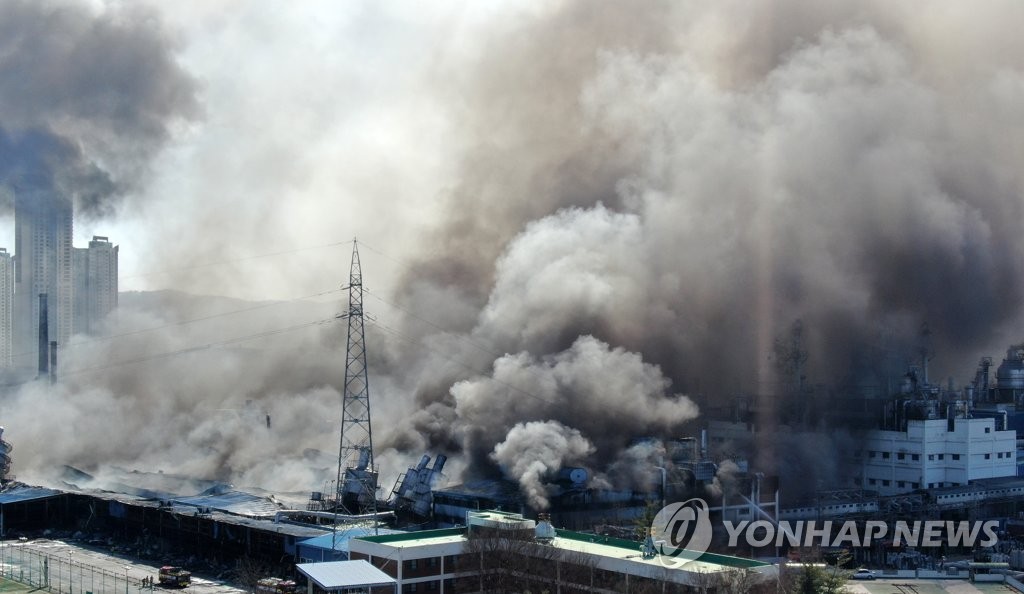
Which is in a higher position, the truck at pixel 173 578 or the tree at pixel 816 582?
the tree at pixel 816 582

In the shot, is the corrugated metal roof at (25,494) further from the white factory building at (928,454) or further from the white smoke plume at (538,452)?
the white factory building at (928,454)

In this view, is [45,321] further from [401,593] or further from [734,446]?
[401,593]

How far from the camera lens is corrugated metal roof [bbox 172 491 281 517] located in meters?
35.2

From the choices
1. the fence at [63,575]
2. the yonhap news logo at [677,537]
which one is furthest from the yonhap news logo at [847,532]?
the fence at [63,575]

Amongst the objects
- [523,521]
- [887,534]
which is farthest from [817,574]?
[887,534]

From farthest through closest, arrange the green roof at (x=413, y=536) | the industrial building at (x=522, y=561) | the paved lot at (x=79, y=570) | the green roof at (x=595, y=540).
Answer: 1. the paved lot at (x=79, y=570)
2. the green roof at (x=413, y=536)
3. the green roof at (x=595, y=540)
4. the industrial building at (x=522, y=561)

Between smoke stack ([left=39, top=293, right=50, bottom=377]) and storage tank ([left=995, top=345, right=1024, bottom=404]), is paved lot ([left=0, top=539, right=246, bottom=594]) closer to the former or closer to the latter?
smoke stack ([left=39, top=293, right=50, bottom=377])

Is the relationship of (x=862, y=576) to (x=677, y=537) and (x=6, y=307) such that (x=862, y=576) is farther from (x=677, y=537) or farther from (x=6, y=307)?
(x=6, y=307)

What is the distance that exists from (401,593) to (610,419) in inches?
709

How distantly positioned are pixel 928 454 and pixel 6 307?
5530 centimetres

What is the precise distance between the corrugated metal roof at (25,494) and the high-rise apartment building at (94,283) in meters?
28.6

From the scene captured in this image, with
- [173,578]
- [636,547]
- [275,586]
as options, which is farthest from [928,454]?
[173,578]

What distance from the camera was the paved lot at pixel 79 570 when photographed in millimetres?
28062

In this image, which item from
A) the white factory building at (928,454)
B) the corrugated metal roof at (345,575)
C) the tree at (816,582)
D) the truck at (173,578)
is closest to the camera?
the tree at (816,582)
